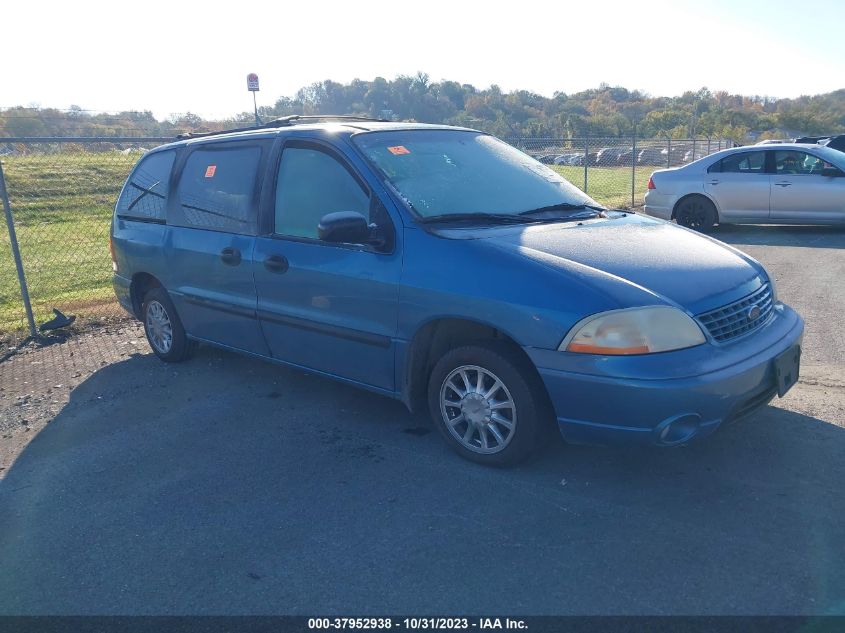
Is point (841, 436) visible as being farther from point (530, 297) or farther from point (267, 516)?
point (267, 516)

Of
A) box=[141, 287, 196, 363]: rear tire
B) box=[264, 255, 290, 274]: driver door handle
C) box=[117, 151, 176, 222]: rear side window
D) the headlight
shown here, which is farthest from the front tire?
box=[117, 151, 176, 222]: rear side window

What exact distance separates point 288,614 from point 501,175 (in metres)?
2.99

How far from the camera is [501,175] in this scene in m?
4.79

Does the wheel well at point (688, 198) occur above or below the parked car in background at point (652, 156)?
above

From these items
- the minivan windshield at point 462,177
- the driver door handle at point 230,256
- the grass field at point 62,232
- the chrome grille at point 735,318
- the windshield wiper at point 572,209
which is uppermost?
the minivan windshield at point 462,177

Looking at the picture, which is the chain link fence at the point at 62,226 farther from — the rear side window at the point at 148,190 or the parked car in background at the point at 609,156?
the parked car in background at the point at 609,156

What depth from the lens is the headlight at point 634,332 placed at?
339 cm

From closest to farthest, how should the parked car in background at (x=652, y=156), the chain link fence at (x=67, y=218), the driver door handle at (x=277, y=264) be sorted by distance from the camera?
1. the driver door handle at (x=277, y=264)
2. the chain link fence at (x=67, y=218)
3. the parked car in background at (x=652, y=156)

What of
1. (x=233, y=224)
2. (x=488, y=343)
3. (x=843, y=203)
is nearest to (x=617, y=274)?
(x=488, y=343)

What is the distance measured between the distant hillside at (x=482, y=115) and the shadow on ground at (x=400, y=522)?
1068cm

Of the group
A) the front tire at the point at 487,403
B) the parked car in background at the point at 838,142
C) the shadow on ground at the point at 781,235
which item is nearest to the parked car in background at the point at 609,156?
the parked car in background at the point at 838,142

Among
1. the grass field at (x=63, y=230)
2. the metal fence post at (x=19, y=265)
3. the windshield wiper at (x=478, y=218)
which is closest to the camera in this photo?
the windshield wiper at (x=478, y=218)

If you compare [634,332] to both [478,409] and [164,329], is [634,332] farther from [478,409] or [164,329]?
[164,329]

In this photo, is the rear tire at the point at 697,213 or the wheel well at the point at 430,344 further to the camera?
the rear tire at the point at 697,213
